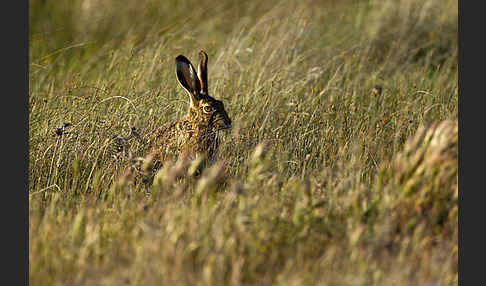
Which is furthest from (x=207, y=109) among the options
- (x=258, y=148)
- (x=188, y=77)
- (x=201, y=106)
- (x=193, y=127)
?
(x=258, y=148)

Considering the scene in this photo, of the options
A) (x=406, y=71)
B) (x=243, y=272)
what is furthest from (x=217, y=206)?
(x=406, y=71)

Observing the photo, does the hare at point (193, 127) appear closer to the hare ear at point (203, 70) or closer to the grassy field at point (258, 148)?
the hare ear at point (203, 70)

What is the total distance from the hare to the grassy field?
151 millimetres

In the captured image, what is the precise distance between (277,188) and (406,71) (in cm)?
391

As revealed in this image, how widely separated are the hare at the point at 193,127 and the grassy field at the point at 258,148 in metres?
0.15

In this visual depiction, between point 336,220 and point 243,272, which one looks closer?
point 243,272

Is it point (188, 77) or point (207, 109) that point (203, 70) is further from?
point (207, 109)

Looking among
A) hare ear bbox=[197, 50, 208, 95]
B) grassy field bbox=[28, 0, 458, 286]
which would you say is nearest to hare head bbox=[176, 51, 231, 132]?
hare ear bbox=[197, 50, 208, 95]

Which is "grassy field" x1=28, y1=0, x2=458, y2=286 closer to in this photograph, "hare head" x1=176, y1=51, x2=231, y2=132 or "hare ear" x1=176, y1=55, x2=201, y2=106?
"hare head" x1=176, y1=51, x2=231, y2=132

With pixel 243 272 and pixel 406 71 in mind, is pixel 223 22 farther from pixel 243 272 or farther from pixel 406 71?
pixel 243 272

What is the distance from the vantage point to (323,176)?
428cm

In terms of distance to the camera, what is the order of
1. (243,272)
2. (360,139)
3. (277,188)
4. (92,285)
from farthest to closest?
(360,139) < (277,188) < (243,272) < (92,285)

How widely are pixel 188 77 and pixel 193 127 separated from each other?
17.5 inches

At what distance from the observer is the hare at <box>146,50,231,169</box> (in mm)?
5180
